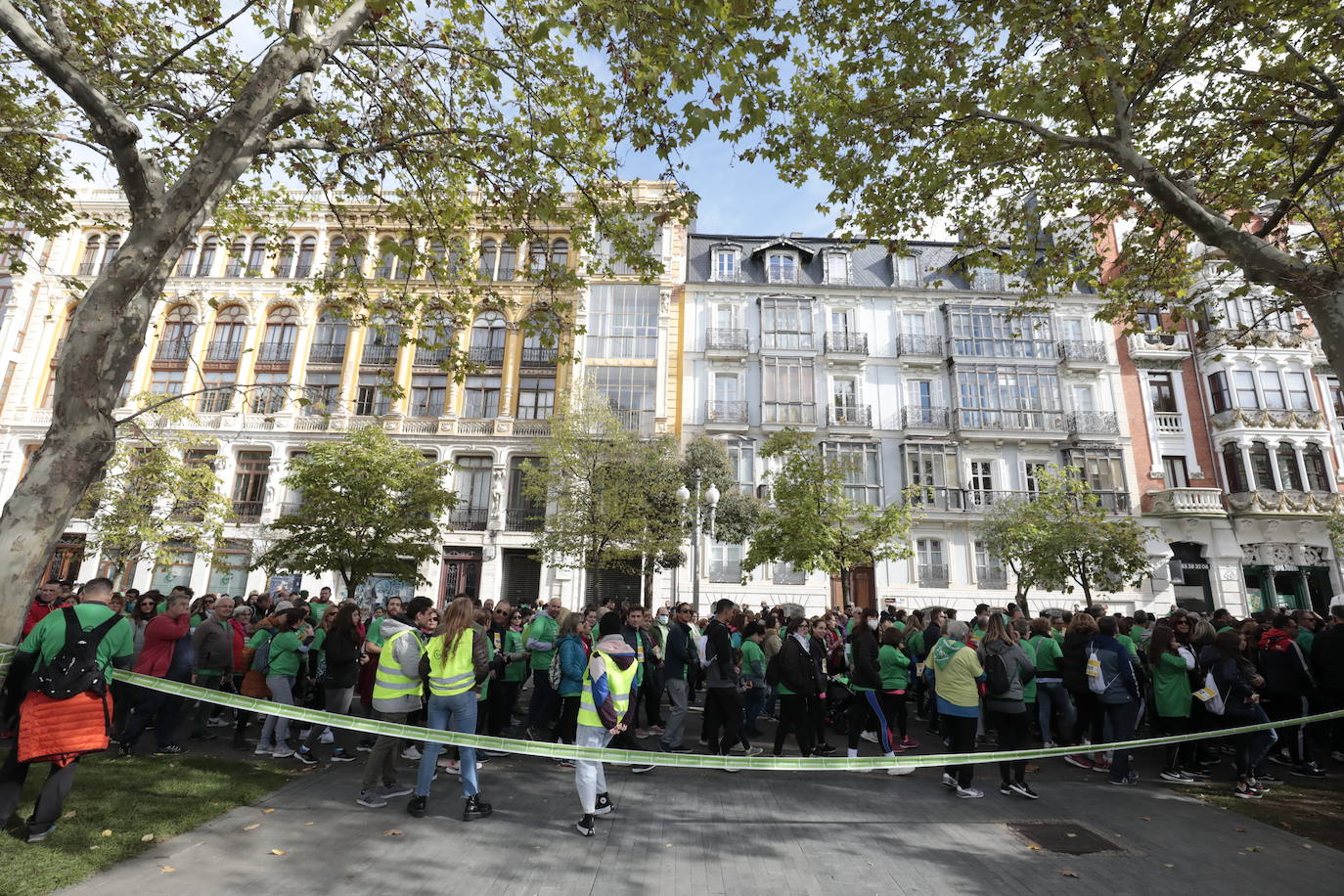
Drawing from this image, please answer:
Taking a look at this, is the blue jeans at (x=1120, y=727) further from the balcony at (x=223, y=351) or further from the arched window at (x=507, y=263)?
the balcony at (x=223, y=351)

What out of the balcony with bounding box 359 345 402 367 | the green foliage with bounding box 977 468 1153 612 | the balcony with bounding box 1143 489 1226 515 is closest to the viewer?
the green foliage with bounding box 977 468 1153 612

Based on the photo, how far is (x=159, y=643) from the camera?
25.6ft

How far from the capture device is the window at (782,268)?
30.8 m

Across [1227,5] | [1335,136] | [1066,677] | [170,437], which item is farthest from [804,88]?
[170,437]

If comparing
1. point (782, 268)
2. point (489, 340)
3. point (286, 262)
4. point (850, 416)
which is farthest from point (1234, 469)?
point (286, 262)

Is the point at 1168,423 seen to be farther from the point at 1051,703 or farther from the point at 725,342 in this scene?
the point at 1051,703

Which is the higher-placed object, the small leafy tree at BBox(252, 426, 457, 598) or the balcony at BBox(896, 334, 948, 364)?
the balcony at BBox(896, 334, 948, 364)

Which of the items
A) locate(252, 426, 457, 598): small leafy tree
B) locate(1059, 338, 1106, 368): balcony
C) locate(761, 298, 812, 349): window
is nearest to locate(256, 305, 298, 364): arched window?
locate(252, 426, 457, 598): small leafy tree

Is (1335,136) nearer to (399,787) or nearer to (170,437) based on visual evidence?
(399,787)

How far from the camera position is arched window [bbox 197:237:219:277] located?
30.3 m

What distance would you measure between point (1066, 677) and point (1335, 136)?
6663mm

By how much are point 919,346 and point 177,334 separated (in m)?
33.5

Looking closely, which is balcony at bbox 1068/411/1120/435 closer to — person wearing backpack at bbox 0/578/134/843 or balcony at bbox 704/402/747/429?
balcony at bbox 704/402/747/429

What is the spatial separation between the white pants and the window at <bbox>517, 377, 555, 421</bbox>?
932 inches
